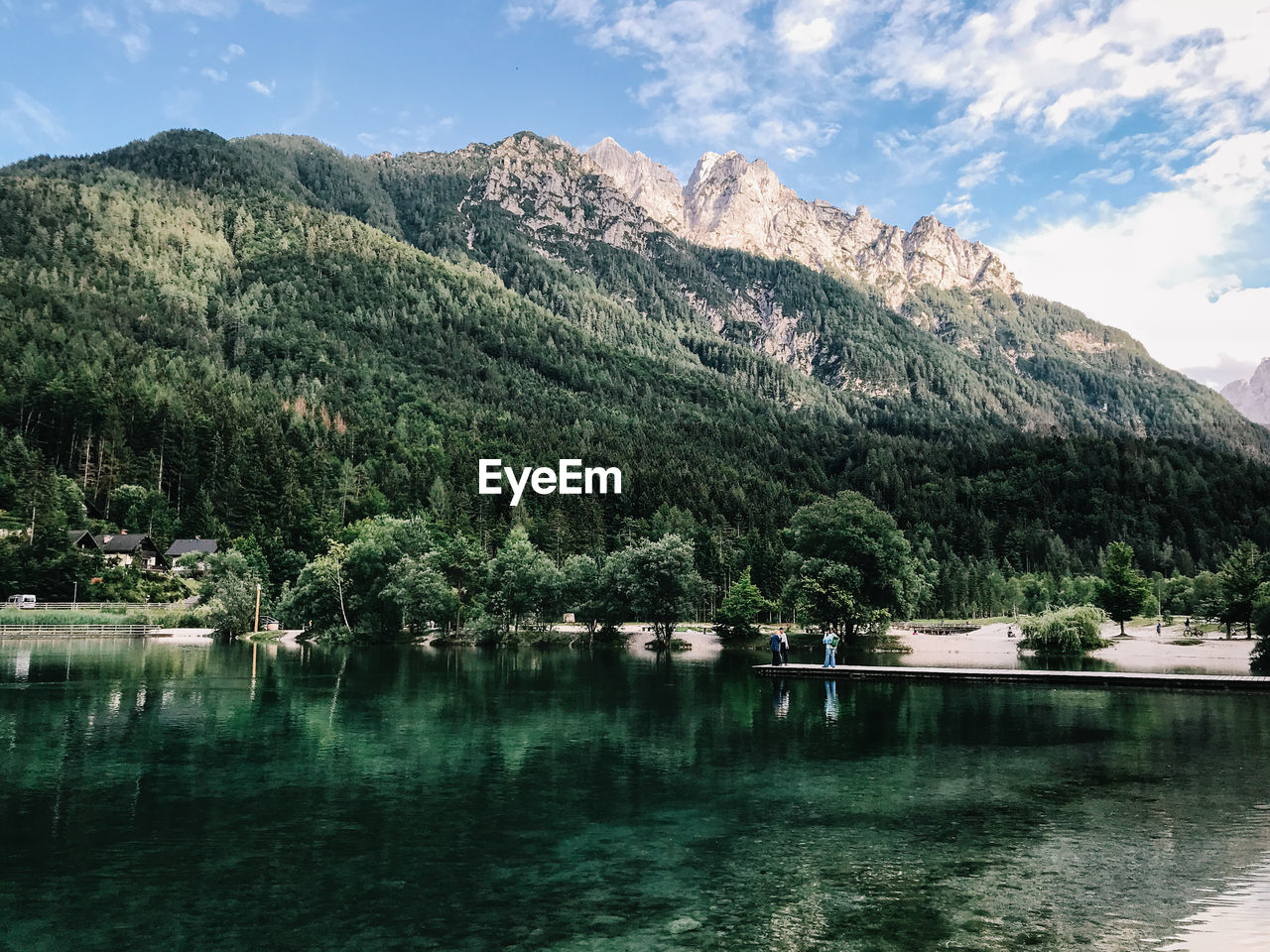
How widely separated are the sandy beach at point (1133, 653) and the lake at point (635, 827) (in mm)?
24831

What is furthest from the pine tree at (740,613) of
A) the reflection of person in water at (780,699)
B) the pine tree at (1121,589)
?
the reflection of person in water at (780,699)

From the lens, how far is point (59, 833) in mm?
18734

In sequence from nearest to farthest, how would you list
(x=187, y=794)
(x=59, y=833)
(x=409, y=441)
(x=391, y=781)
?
(x=59, y=833) → (x=187, y=794) → (x=391, y=781) → (x=409, y=441)

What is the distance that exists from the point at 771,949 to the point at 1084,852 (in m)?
8.25

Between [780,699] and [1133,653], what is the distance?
45416 mm

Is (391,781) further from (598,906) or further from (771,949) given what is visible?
(771,949)

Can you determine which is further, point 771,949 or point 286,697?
point 286,697

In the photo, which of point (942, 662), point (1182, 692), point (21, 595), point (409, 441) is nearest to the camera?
point (1182, 692)

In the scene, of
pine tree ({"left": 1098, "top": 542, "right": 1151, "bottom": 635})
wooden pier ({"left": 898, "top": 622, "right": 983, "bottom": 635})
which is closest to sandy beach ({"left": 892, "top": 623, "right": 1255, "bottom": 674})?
pine tree ({"left": 1098, "top": 542, "right": 1151, "bottom": 635})

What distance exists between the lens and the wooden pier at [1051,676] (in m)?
44.5

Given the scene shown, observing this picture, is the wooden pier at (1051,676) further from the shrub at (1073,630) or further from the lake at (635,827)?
the shrub at (1073,630)

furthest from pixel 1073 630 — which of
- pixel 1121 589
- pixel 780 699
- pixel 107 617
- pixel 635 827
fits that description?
pixel 107 617

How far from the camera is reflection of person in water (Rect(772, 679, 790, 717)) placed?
131 feet

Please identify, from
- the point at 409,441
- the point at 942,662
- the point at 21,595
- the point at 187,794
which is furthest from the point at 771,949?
the point at 409,441
